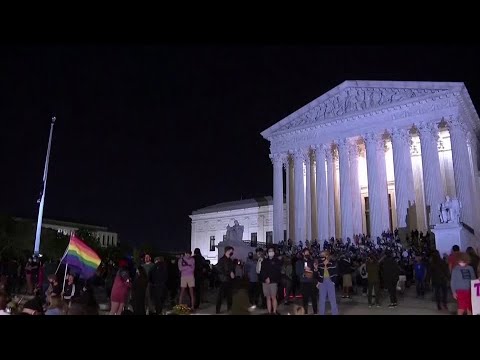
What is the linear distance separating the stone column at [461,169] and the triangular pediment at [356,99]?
2836mm

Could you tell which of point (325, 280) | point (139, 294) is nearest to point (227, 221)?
point (325, 280)

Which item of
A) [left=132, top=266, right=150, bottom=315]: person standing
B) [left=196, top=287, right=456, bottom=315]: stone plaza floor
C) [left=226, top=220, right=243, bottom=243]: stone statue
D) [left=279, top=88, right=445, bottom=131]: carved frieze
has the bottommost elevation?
[left=196, top=287, right=456, bottom=315]: stone plaza floor

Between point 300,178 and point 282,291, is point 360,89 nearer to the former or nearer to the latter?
point 300,178

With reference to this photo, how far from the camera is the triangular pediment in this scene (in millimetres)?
32969

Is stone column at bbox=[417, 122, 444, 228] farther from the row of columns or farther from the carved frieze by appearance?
the carved frieze

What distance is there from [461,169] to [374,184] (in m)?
6.00

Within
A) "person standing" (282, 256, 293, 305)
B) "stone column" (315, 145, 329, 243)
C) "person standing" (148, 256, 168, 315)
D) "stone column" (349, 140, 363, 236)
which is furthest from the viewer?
"stone column" (315, 145, 329, 243)

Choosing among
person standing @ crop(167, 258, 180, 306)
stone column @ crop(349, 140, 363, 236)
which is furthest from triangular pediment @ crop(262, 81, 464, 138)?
person standing @ crop(167, 258, 180, 306)

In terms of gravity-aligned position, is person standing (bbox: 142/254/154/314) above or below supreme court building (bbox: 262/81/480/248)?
below

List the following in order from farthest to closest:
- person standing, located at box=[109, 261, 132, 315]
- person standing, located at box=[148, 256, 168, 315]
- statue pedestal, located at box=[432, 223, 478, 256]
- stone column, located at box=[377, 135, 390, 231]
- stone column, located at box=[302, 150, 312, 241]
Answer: stone column, located at box=[302, 150, 312, 241] → stone column, located at box=[377, 135, 390, 231] → statue pedestal, located at box=[432, 223, 478, 256] → person standing, located at box=[148, 256, 168, 315] → person standing, located at box=[109, 261, 132, 315]

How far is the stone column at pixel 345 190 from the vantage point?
3494 cm

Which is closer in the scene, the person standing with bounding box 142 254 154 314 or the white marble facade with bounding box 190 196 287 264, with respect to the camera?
the person standing with bounding box 142 254 154 314

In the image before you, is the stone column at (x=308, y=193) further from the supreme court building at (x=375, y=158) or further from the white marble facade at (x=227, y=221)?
the white marble facade at (x=227, y=221)
